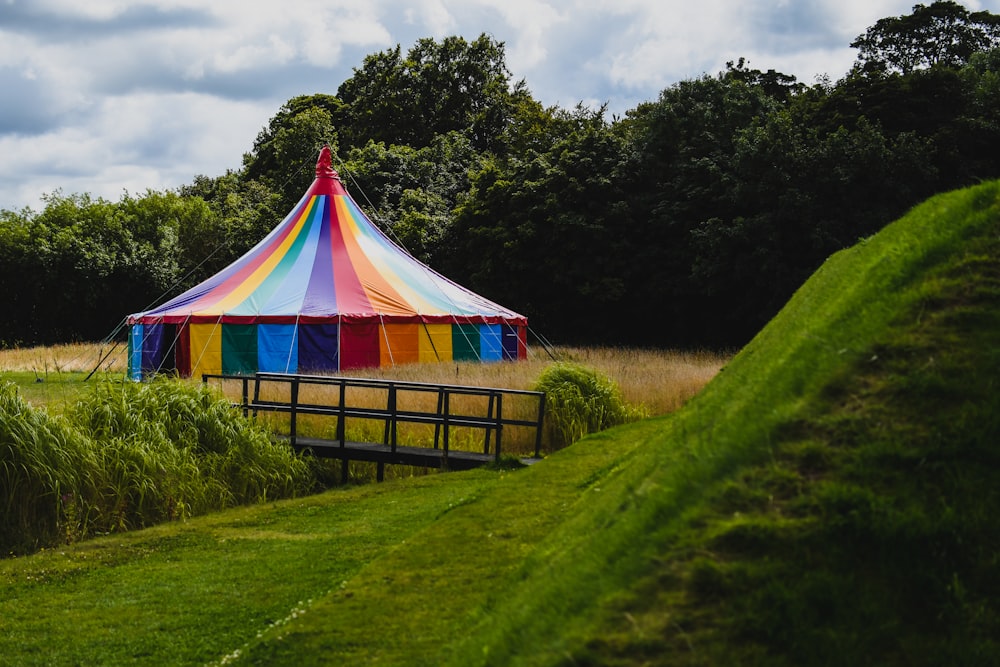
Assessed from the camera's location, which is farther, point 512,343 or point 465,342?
point 512,343

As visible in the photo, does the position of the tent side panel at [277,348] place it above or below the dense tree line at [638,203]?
below

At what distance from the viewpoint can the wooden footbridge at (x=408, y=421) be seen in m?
9.01

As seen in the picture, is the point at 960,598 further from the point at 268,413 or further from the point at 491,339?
the point at 491,339

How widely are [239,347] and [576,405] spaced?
31.9ft

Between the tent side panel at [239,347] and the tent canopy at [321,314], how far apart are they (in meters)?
0.02

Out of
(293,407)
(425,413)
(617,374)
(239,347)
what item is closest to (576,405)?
(425,413)

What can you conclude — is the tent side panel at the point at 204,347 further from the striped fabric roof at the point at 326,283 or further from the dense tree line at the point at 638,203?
the dense tree line at the point at 638,203

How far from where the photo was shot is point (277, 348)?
17.7 meters

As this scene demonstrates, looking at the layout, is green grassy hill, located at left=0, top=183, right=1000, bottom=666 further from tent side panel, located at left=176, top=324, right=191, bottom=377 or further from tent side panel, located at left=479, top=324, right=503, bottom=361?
tent side panel, located at left=479, top=324, right=503, bottom=361

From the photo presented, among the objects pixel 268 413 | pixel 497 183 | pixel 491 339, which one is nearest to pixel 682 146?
pixel 497 183

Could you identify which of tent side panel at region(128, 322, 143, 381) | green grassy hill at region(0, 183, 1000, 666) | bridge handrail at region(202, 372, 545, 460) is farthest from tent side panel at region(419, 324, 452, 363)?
green grassy hill at region(0, 183, 1000, 666)

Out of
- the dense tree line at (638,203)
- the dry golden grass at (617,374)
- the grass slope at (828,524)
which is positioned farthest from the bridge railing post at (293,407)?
the dense tree line at (638,203)

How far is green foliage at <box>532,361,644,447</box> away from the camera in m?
10.1

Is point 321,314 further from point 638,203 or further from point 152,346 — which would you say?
point 638,203
